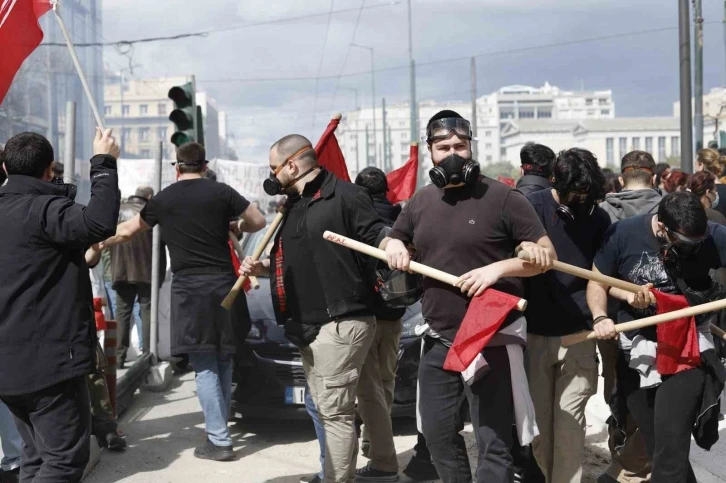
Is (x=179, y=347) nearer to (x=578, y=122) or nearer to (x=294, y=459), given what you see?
(x=294, y=459)

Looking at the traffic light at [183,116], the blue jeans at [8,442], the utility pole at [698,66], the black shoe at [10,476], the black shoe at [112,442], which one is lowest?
the black shoe at [112,442]

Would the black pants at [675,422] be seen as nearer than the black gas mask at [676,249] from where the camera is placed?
No

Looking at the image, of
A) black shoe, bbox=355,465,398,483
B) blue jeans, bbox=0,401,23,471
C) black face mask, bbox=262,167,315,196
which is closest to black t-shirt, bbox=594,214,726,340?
black face mask, bbox=262,167,315,196

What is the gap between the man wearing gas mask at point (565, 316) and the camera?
5262 millimetres

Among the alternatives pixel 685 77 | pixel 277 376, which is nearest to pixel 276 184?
pixel 277 376

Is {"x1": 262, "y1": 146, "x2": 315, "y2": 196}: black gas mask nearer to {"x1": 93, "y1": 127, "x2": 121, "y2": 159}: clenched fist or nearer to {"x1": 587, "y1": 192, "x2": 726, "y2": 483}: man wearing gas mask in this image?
{"x1": 93, "y1": 127, "x2": 121, "y2": 159}: clenched fist

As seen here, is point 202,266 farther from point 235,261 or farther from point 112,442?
point 112,442

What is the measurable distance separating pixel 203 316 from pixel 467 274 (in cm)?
296

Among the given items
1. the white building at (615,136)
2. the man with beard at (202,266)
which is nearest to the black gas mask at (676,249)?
the man with beard at (202,266)

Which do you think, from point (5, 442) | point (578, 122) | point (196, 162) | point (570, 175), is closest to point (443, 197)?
point (570, 175)

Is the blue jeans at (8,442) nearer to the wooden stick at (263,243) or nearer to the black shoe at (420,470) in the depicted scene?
the wooden stick at (263,243)

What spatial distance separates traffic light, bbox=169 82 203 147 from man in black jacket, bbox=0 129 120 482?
5.48 metres

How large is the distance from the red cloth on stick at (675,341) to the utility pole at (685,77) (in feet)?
29.1

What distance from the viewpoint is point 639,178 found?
6.08 m
